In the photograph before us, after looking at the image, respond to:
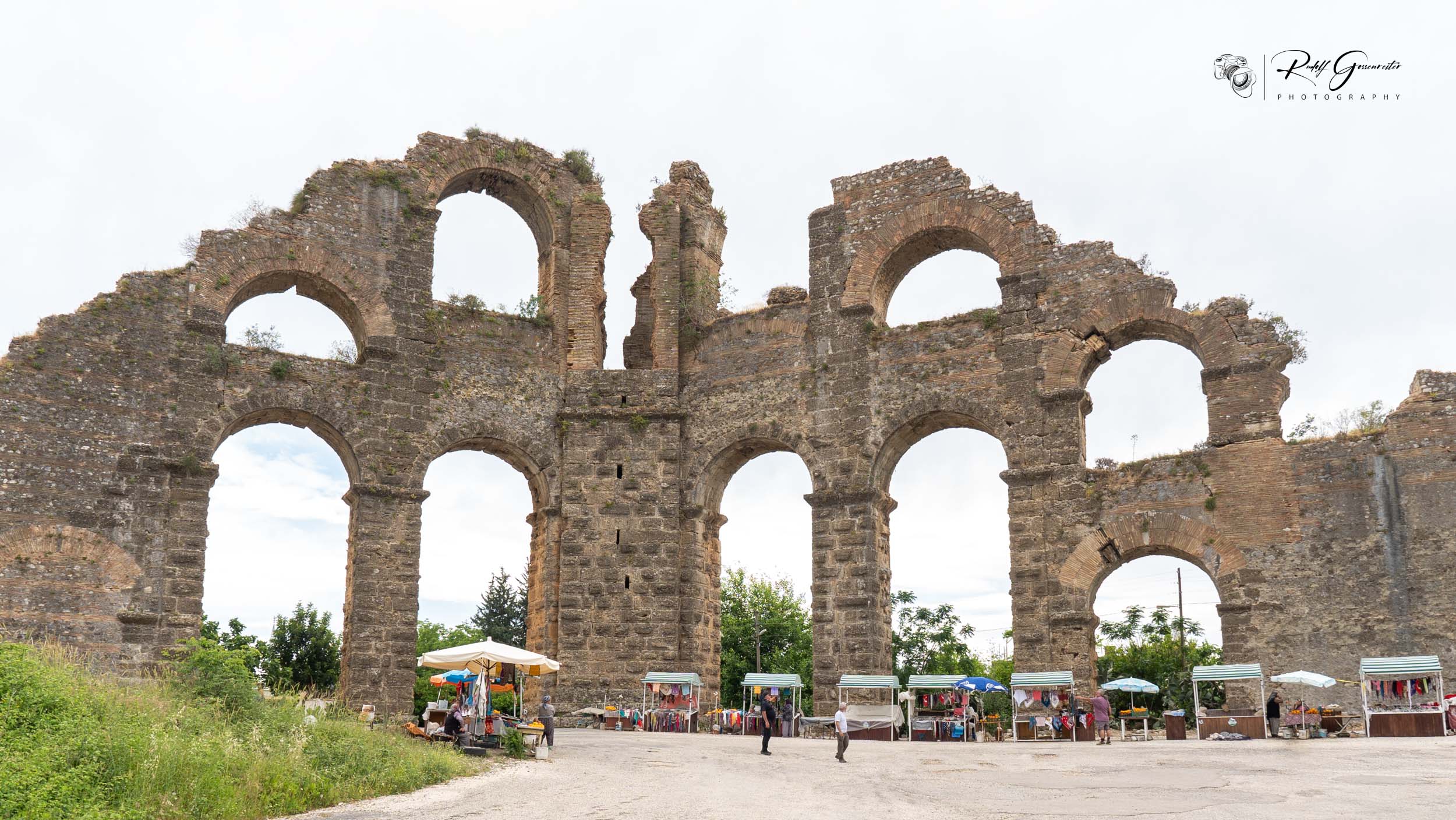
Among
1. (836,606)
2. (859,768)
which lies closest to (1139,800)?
(859,768)

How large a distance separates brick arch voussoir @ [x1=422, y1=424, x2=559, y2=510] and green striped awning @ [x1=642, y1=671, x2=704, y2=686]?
4.00 metres

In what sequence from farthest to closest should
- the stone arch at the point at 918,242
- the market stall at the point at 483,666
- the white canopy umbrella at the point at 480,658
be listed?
the stone arch at the point at 918,242, the white canopy umbrella at the point at 480,658, the market stall at the point at 483,666

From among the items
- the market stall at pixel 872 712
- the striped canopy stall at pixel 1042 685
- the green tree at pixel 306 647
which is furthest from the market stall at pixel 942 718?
the green tree at pixel 306 647

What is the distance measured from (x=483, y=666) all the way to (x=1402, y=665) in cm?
1327

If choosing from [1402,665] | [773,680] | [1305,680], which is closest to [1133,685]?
[1305,680]

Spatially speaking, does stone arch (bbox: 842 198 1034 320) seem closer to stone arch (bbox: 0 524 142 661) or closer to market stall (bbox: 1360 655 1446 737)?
market stall (bbox: 1360 655 1446 737)

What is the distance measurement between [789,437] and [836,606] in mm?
3376

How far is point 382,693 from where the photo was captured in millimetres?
22062

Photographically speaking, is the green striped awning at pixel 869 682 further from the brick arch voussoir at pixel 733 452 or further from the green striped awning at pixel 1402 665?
the green striped awning at pixel 1402 665

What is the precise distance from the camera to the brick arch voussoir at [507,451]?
23734 mm

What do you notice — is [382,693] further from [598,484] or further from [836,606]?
[836,606]

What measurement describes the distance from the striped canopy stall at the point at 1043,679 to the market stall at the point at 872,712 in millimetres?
1967

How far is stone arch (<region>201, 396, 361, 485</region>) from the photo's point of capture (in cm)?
2195

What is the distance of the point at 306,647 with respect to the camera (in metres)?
34.7
